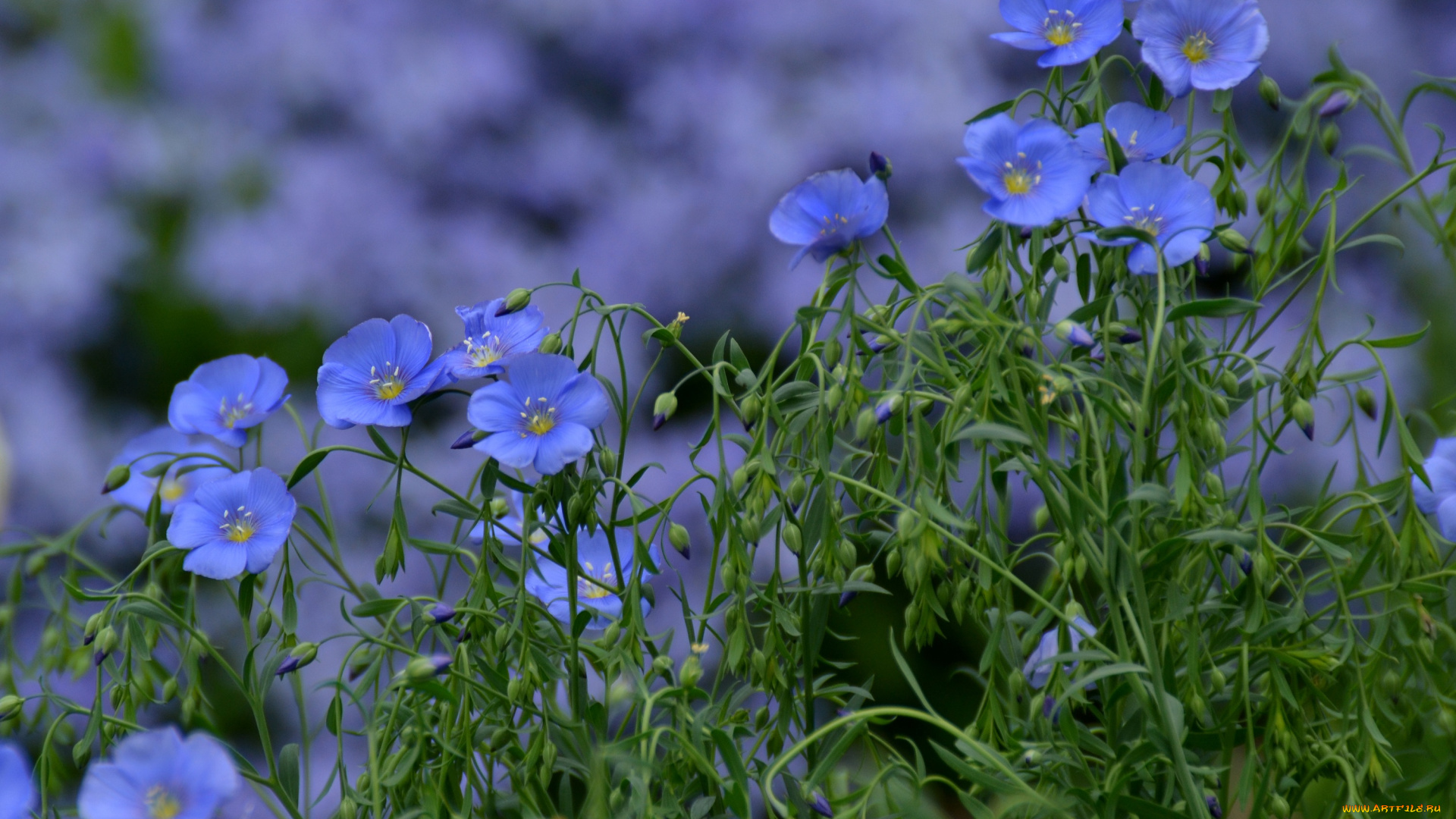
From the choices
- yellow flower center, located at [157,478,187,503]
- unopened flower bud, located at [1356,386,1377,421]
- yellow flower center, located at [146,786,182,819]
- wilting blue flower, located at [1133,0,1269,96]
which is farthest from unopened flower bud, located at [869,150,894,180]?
yellow flower center, located at [157,478,187,503]

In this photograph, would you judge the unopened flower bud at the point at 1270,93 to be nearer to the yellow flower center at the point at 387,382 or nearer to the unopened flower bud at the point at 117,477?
the yellow flower center at the point at 387,382

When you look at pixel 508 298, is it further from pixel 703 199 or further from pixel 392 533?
pixel 703 199

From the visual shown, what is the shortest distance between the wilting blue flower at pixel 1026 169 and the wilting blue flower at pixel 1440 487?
0.22 metres

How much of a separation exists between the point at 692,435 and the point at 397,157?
75 centimetres

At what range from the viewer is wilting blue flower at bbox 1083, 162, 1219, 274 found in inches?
18.4

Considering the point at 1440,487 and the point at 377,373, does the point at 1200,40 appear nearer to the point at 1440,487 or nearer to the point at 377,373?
the point at 1440,487

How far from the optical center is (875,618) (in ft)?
4.67

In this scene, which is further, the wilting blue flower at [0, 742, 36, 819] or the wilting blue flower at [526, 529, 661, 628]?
the wilting blue flower at [526, 529, 661, 628]

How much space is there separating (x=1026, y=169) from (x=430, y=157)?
1.63 meters

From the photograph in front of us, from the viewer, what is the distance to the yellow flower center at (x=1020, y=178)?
1.45 feet

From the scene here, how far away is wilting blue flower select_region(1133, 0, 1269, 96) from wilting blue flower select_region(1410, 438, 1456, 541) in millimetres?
203

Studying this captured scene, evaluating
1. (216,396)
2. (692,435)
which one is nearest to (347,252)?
(692,435)

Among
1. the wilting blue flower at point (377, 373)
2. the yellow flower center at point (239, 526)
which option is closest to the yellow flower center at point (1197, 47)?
the wilting blue flower at point (377, 373)

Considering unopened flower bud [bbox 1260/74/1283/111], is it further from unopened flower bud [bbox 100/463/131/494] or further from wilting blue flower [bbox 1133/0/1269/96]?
unopened flower bud [bbox 100/463/131/494]
